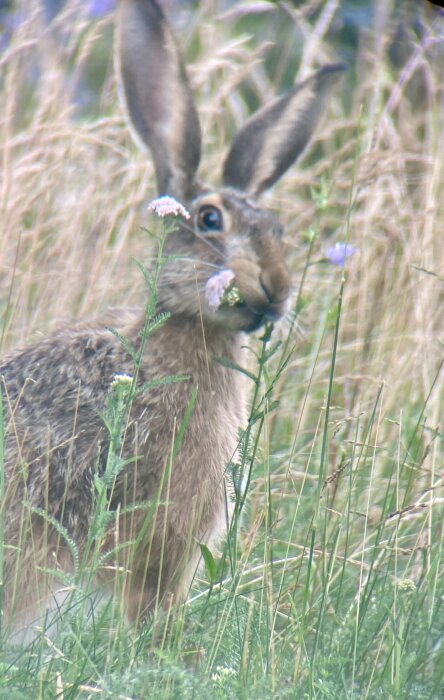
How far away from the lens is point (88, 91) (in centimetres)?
589

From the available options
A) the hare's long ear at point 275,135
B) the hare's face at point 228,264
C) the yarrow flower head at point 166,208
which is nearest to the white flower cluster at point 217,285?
the hare's face at point 228,264

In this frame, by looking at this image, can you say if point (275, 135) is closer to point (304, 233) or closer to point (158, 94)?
point (158, 94)

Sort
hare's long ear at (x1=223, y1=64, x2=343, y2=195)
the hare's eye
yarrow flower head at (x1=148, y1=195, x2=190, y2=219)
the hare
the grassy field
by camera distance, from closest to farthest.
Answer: yarrow flower head at (x1=148, y1=195, x2=190, y2=219)
the hare
the grassy field
the hare's eye
hare's long ear at (x1=223, y1=64, x2=343, y2=195)

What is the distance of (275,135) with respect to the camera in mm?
4219

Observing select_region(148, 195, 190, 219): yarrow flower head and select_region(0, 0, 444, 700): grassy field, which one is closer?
select_region(148, 195, 190, 219): yarrow flower head

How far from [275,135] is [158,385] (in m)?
1.19

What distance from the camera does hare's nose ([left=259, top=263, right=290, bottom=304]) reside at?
3.45 metres

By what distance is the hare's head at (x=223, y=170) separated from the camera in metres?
3.54

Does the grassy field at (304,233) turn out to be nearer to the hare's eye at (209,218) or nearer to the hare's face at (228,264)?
the hare's face at (228,264)

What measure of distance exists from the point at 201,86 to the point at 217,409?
2.67 m

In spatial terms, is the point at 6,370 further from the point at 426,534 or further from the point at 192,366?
the point at 426,534

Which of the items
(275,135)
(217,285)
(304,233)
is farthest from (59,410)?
(275,135)

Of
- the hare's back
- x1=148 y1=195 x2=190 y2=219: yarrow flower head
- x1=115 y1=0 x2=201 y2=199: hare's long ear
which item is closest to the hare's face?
x1=115 y1=0 x2=201 y2=199: hare's long ear

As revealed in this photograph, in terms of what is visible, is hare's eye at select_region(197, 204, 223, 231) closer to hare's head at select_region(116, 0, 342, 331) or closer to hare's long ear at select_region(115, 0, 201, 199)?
hare's head at select_region(116, 0, 342, 331)
